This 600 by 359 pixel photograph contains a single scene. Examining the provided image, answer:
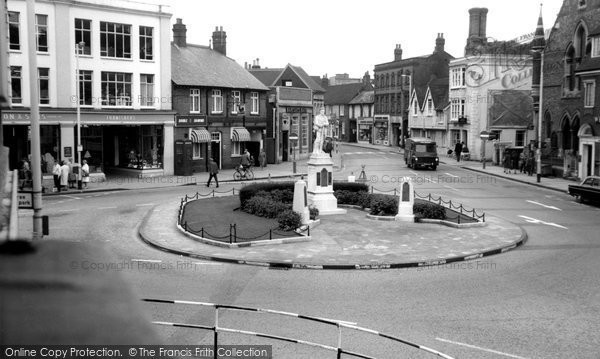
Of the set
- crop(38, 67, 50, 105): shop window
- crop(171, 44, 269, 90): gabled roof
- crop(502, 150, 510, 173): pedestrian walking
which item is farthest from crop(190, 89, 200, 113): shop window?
crop(502, 150, 510, 173): pedestrian walking

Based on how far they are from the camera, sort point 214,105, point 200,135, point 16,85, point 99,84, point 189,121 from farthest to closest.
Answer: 1. point 214,105
2. point 200,135
3. point 189,121
4. point 99,84
5. point 16,85

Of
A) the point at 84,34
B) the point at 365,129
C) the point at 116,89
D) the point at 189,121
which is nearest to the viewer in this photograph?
the point at 84,34

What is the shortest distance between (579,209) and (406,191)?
32.3 ft

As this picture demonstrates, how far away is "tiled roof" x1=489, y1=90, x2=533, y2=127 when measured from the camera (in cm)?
5825

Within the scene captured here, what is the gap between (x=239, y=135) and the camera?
4847 cm

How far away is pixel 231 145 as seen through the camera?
1923 inches

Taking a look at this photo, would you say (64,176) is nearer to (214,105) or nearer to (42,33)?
(42,33)

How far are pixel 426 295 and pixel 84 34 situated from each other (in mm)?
32009

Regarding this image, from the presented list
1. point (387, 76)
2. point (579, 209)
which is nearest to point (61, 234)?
point (579, 209)

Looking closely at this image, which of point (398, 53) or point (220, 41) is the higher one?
point (398, 53)

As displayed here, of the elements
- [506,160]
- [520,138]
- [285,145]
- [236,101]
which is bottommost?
[506,160]

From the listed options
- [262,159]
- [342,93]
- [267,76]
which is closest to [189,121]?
[262,159]

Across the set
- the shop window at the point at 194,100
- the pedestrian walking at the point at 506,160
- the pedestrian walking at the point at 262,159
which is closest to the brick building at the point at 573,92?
the pedestrian walking at the point at 506,160

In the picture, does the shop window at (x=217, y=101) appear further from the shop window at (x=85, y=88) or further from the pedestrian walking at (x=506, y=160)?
the pedestrian walking at (x=506, y=160)
